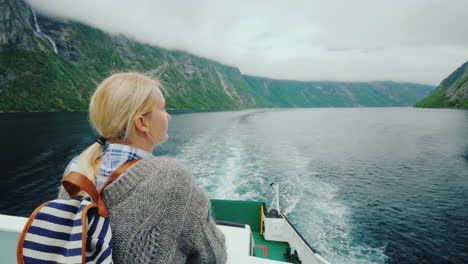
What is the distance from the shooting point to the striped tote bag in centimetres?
90

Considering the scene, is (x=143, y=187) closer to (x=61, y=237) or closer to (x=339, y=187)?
(x=61, y=237)

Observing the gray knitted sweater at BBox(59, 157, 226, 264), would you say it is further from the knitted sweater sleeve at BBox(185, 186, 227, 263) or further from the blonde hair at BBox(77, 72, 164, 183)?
the blonde hair at BBox(77, 72, 164, 183)

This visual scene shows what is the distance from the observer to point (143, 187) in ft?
3.83

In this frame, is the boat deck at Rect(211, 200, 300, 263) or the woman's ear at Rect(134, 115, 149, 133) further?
the boat deck at Rect(211, 200, 300, 263)

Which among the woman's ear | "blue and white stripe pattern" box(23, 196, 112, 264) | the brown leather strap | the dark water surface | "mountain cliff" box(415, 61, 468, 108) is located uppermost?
"mountain cliff" box(415, 61, 468, 108)

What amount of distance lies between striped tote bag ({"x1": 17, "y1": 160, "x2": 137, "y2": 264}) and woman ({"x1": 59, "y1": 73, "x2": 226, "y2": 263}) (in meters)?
0.08

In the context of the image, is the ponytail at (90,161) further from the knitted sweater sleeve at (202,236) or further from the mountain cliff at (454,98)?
the mountain cliff at (454,98)

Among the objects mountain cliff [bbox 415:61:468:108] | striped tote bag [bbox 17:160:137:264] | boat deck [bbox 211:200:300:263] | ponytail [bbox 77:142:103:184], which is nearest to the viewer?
striped tote bag [bbox 17:160:137:264]

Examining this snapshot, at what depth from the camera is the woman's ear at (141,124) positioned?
139 cm

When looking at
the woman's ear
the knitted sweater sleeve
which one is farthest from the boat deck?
the woman's ear

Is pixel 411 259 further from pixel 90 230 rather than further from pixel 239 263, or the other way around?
pixel 90 230

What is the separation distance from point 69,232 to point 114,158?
45 cm

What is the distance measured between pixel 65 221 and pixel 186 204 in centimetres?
57

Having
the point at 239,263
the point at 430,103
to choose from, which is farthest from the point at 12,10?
the point at 430,103
